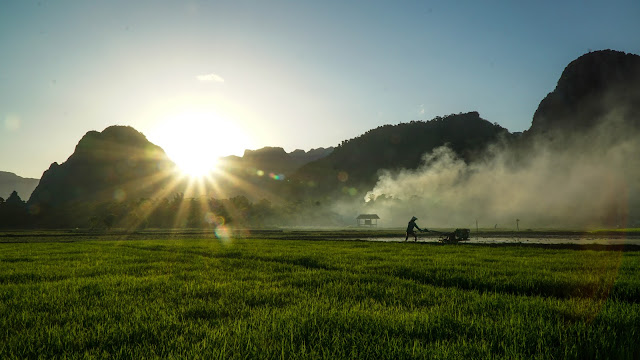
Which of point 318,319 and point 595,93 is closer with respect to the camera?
point 318,319

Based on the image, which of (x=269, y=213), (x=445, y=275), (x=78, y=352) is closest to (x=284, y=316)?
(x=78, y=352)

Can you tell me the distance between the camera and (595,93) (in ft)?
599

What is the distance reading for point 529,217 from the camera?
174 metres

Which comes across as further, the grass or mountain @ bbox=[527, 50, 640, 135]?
mountain @ bbox=[527, 50, 640, 135]

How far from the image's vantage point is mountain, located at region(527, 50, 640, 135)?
175 m

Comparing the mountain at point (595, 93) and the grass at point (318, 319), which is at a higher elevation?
the mountain at point (595, 93)

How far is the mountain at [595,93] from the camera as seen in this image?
175 meters

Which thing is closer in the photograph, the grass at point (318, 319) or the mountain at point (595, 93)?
the grass at point (318, 319)

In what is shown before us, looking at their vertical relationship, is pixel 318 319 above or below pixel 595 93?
below

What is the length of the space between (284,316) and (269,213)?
158 meters

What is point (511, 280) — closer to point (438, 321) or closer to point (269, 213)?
point (438, 321)

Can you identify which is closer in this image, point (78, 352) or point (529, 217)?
point (78, 352)

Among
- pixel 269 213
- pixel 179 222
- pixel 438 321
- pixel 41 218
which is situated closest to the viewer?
pixel 438 321

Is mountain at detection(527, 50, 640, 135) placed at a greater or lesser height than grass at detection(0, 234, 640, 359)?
greater
